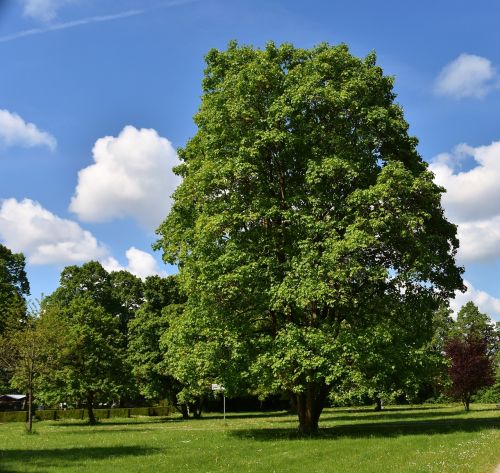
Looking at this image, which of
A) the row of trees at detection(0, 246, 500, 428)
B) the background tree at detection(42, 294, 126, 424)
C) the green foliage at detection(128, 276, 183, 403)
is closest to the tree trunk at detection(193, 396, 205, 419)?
the row of trees at detection(0, 246, 500, 428)

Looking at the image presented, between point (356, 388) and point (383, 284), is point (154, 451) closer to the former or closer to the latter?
point (356, 388)

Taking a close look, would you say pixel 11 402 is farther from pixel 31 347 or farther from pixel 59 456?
pixel 59 456

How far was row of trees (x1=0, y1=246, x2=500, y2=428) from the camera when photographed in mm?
22297

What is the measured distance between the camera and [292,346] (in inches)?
851

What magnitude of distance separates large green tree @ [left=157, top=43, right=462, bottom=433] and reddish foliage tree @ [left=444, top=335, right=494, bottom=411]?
22105mm

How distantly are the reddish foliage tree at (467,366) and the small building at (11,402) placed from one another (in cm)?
5978

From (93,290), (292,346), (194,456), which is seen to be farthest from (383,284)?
(93,290)

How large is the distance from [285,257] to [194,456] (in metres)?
9.67

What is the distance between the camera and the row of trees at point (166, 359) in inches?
878

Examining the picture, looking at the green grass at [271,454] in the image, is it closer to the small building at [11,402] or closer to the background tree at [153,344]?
the background tree at [153,344]

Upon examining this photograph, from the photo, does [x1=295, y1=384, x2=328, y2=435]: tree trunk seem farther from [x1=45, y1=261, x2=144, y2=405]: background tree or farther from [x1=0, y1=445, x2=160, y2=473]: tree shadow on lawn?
[x1=45, y1=261, x2=144, y2=405]: background tree

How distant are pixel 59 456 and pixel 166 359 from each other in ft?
42.6

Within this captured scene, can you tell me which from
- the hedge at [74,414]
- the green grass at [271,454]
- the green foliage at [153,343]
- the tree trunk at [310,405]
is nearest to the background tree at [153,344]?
the green foliage at [153,343]

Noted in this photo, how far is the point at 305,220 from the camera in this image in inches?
899
